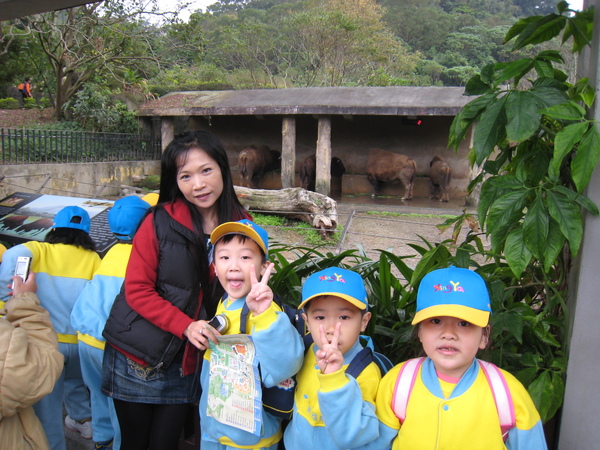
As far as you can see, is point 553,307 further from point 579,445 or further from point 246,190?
point 246,190

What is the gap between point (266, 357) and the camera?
156 centimetres

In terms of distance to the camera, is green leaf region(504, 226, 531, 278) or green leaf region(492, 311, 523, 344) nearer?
green leaf region(504, 226, 531, 278)

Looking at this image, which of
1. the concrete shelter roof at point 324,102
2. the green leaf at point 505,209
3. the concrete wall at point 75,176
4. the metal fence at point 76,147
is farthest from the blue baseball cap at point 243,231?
the metal fence at point 76,147

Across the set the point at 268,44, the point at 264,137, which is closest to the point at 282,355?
the point at 264,137

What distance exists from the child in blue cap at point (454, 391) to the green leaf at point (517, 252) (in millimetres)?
187

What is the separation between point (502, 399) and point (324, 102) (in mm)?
10888

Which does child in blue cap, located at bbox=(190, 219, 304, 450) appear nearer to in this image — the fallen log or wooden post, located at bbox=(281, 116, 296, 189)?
the fallen log

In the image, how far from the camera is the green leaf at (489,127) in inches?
65.1

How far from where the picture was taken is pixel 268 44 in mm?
23578

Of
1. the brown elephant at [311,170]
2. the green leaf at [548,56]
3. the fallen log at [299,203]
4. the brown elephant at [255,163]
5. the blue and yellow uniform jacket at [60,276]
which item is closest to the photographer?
the green leaf at [548,56]

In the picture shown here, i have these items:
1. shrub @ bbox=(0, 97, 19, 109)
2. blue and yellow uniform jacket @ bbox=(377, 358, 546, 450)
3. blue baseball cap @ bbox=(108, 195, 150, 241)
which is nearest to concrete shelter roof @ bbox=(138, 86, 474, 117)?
shrub @ bbox=(0, 97, 19, 109)

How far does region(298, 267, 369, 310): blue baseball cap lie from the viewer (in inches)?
60.4

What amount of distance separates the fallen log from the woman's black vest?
6.76 metres

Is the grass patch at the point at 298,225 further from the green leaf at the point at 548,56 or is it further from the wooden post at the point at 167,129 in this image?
the green leaf at the point at 548,56
